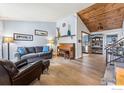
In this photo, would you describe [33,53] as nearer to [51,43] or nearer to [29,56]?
[29,56]

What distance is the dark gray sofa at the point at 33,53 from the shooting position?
2.06 metres

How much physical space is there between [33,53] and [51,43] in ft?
1.24

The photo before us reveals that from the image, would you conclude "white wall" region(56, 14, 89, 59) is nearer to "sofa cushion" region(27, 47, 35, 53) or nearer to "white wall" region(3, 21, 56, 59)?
"white wall" region(3, 21, 56, 59)

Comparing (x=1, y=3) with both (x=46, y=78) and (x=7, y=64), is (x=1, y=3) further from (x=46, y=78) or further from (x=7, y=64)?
(x=46, y=78)

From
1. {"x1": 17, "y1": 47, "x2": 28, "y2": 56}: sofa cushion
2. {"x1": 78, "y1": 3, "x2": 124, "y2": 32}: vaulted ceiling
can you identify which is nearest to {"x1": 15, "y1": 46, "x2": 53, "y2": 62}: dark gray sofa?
{"x1": 17, "y1": 47, "x2": 28, "y2": 56}: sofa cushion

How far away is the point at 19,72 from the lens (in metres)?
2.00

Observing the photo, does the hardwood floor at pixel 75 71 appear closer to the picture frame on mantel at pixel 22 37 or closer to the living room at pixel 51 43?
the living room at pixel 51 43

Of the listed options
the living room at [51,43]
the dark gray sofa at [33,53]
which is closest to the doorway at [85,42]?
the living room at [51,43]

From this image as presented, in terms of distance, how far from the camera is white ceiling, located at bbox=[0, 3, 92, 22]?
6.29 feet

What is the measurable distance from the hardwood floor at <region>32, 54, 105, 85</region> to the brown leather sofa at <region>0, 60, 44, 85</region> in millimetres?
143
